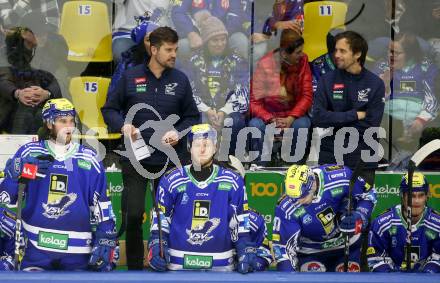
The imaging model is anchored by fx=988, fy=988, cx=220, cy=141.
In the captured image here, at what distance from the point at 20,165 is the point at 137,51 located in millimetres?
2323

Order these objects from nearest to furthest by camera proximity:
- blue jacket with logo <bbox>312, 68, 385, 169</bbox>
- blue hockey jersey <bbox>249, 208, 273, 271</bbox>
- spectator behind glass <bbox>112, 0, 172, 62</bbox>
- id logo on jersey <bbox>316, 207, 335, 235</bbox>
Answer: blue hockey jersey <bbox>249, 208, 273, 271</bbox> < id logo on jersey <bbox>316, 207, 335, 235</bbox> < blue jacket with logo <bbox>312, 68, 385, 169</bbox> < spectator behind glass <bbox>112, 0, 172, 62</bbox>

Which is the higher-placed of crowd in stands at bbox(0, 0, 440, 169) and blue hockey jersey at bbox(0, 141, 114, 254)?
crowd in stands at bbox(0, 0, 440, 169)

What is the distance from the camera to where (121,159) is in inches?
334

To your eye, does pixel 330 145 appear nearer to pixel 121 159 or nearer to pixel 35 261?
pixel 121 159

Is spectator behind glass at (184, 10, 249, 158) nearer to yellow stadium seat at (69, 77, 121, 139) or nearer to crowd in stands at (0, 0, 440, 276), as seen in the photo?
crowd in stands at (0, 0, 440, 276)

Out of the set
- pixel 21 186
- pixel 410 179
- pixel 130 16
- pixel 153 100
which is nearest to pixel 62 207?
pixel 21 186

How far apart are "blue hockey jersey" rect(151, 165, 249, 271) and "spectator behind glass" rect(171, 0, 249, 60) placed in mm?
2304

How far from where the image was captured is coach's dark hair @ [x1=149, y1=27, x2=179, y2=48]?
27.8ft

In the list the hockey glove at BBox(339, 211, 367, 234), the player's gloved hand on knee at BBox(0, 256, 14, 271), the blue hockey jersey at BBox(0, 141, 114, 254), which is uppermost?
the blue hockey jersey at BBox(0, 141, 114, 254)

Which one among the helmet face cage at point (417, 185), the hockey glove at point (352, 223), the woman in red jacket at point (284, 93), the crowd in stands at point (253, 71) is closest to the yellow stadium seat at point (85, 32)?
the crowd in stands at point (253, 71)

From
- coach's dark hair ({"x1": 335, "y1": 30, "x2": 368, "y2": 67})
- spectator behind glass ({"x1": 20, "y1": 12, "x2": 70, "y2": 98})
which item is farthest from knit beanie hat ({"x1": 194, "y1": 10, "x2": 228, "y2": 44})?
spectator behind glass ({"x1": 20, "y1": 12, "x2": 70, "y2": 98})

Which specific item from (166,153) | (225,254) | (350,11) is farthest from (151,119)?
(350,11)

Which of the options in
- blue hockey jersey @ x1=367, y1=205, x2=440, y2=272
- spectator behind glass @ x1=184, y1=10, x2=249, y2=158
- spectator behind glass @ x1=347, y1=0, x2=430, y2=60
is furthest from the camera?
spectator behind glass @ x1=347, y1=0, x2=430, y2=60

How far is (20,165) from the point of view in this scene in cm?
698
